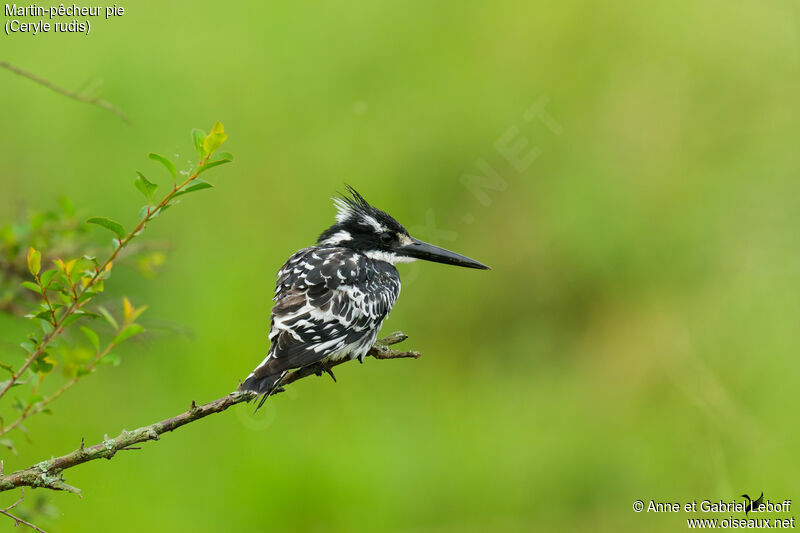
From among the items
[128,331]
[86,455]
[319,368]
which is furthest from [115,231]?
[319,368]

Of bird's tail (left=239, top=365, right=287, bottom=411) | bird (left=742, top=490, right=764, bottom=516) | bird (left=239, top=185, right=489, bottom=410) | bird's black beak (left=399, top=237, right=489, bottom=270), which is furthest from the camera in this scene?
bird (left=742, top=490, right=764, bottom=516)

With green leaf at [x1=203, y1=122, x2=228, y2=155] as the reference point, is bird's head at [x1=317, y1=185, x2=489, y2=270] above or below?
below

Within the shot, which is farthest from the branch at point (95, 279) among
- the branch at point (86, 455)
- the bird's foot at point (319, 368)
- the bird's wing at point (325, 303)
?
the bird's foot at point (319, 368)

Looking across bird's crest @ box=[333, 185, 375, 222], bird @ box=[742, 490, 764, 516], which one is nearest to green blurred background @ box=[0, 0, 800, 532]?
bird @ box=[742, 490, 764, 516]

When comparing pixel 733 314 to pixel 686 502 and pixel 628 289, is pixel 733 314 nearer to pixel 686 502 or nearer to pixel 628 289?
pixel 628 289

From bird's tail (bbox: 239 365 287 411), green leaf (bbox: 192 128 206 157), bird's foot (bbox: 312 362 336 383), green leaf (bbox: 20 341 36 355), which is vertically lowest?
bird's foot (bbox: 312 362 336 383)

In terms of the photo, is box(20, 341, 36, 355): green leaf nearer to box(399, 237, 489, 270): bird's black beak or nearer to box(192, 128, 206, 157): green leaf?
box(192, 128, 206, 157): green leaf

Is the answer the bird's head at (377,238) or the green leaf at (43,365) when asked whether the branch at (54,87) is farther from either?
the bird's head at (377,238)

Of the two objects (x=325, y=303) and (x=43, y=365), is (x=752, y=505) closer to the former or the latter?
(x=325, y=303)
